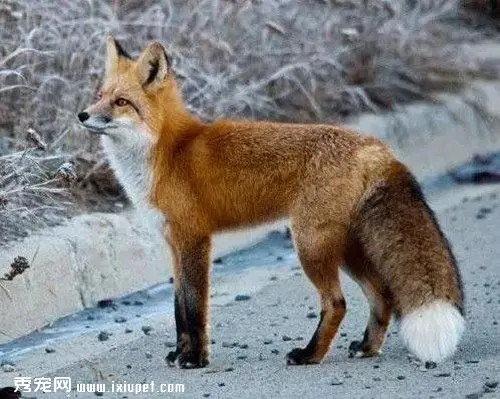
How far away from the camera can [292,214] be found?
294 inches

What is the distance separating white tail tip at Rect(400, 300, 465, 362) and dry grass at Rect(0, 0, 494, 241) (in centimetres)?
254

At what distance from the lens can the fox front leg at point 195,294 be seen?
7.53 metres

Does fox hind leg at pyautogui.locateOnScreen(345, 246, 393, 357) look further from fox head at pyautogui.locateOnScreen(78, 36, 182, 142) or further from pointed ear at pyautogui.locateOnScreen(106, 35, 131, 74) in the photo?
pointed ear at pyautogui.locateOnScreen(106, 35, 131, 74)

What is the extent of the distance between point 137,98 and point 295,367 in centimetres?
152

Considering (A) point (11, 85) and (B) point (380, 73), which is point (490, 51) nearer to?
(B) point (380, 73)

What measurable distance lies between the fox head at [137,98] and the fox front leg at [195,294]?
0.60m

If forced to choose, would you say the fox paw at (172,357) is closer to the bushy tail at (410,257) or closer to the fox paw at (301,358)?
the fox paw at (301,358)

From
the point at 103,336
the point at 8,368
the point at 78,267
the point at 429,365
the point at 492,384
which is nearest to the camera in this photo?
the point at 492,384

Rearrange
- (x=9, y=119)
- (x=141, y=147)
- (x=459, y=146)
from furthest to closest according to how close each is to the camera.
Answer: (x=459, y=146) < (x=9, y=119) < (x=141, y=147)

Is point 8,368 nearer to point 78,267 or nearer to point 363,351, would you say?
point 78,267

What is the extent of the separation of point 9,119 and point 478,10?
748cm

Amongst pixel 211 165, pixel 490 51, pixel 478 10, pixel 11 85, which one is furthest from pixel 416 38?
pixel 211 165

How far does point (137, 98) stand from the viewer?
7.76 m

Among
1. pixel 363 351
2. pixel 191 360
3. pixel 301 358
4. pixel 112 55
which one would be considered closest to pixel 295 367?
pixel 301 358
